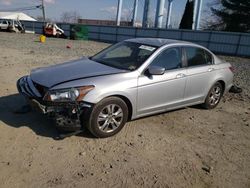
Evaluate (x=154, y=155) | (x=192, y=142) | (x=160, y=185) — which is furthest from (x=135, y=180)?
(x=192, y=142)

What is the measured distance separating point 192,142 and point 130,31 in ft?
84.8

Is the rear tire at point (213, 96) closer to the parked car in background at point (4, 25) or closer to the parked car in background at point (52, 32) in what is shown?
the parked car in background at point (52, 32)

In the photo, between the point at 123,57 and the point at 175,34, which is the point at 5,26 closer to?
the point at 175,34

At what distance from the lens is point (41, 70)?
4691 mm

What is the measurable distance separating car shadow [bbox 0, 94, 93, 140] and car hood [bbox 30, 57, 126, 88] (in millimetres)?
790

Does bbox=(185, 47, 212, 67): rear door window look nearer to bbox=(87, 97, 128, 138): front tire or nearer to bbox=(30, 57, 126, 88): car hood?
bbox=(30, 57, 126, 88): car hood

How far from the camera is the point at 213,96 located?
6.16 metres

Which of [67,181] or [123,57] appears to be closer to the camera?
[67,181]

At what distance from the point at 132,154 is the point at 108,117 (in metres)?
0.71

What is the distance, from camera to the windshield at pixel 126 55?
4.73m

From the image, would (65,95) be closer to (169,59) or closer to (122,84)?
(122,84)

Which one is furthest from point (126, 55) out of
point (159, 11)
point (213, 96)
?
point (159, 11)

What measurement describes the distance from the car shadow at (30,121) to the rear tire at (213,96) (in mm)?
3012

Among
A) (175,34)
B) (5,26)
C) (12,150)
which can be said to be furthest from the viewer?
(5,26)
